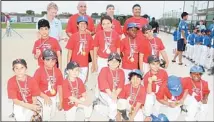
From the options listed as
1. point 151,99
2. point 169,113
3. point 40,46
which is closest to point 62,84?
point 40,46

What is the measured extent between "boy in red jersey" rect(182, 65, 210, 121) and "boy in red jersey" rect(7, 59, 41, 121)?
214 cm

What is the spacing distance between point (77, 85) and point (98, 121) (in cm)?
68

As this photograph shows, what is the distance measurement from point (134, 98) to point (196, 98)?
92 centimetres

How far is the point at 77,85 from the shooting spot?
4027mm

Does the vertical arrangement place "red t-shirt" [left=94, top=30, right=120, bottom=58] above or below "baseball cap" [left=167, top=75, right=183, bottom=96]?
above

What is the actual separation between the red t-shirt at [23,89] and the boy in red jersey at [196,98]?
2150 millimetres

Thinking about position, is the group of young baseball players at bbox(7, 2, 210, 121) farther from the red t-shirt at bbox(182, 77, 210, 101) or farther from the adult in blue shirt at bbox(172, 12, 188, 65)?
the adult in blue shirt at bbox(172, 12, 188, 65)

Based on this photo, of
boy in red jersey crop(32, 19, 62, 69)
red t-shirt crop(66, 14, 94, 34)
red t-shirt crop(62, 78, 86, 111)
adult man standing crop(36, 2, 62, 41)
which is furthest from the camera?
red t-shirt crop(66, 14, 94, 34)

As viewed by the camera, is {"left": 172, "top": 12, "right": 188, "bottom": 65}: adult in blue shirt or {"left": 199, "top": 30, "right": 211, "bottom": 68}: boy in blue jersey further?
{"left": 172, "top": 12, "right": 188, "bottom": 65}: adult in blue shirt

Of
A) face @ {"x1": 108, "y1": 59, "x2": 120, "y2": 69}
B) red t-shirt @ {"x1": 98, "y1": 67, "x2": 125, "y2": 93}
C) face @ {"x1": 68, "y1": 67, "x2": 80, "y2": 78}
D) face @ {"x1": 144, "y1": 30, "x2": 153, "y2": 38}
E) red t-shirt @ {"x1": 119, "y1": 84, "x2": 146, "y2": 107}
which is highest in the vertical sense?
face @ {"x1": 144, "y1": 30, "x2": 153, "y2": 38}

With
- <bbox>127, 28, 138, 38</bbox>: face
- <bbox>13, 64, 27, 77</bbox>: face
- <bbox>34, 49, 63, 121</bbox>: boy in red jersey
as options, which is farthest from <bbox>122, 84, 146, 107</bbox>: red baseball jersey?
<bbox>13, 64, 27, 77</bbox>: face

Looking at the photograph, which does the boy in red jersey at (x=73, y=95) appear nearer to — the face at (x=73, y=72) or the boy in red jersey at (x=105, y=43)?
the face at (x=73, y=72)

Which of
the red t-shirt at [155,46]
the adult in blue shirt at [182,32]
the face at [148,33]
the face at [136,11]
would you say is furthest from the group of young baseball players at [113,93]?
the adult in blue shirt at [182,32]

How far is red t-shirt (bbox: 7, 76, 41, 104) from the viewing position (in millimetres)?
3764
